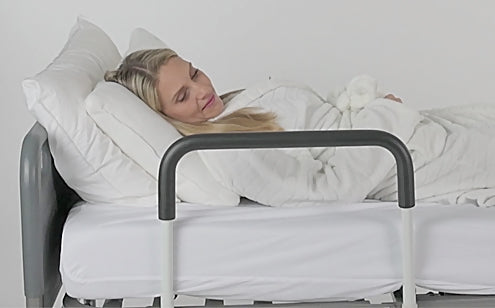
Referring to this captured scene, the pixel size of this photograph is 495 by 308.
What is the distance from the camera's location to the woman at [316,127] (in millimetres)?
2117

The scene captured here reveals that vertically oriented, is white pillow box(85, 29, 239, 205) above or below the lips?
below

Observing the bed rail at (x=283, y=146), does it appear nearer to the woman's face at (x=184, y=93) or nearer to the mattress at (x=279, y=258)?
the mattress at (x=279, y=258)

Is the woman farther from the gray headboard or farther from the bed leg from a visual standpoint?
the bed leg

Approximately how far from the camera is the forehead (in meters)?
2.26

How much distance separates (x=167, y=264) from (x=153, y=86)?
0.49 metres

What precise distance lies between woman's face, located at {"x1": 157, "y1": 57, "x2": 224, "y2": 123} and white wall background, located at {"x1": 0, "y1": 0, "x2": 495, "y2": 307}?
104cm

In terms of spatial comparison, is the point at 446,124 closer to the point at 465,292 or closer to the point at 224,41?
the point at 465,292

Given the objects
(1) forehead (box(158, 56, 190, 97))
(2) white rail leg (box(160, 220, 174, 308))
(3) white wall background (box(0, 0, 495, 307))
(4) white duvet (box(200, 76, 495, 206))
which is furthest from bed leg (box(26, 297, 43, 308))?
(3) white wall background (box(0, 0, 495, 307))

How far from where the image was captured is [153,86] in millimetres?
2258

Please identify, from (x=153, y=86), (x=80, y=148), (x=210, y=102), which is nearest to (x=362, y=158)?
(x=210, y=102)

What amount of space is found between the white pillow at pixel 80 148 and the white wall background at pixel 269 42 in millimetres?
1172

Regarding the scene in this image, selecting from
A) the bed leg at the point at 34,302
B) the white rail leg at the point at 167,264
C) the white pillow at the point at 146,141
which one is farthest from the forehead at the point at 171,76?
the bed leg at the point at 34,302

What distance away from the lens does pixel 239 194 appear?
83.7 inches

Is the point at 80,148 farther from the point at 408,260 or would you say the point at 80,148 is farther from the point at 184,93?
the point at 408,260
